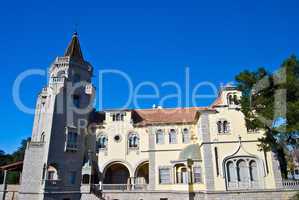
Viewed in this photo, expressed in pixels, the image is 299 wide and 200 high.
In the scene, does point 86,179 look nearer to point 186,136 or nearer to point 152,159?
point 152,159

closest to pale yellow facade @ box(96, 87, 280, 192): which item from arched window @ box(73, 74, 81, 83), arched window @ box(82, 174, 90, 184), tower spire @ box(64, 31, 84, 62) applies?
arched window @ box(82, 174, 90, 184)

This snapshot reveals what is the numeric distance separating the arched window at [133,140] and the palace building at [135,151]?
0.42 feet

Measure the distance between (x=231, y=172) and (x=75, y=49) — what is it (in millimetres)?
26446

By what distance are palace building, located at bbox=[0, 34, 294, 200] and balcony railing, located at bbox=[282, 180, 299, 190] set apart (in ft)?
1.02

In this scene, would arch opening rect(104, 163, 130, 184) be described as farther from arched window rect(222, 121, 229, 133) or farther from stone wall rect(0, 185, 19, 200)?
arched window rect(222, 121, 229, 133)

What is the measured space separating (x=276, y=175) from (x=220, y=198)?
608 cm

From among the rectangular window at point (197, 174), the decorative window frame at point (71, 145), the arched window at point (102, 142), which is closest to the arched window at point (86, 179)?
the decorative window frame at point (71, 145)

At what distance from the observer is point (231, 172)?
26156mm

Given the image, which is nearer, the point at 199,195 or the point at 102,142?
the point at 199,195

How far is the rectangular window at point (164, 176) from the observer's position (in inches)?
1161

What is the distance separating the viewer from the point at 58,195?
27906 millimetres

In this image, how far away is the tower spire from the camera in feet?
115

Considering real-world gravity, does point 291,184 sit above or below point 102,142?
below

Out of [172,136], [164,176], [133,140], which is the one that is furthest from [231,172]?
[133,140]
